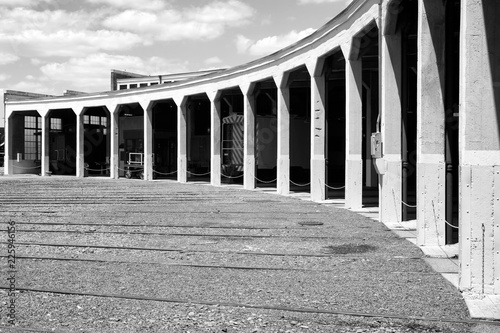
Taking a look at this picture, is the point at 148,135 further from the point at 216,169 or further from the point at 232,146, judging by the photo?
the point at 232,146

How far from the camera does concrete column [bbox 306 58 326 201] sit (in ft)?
71.4

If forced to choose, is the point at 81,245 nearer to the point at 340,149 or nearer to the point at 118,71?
the point at 340,149

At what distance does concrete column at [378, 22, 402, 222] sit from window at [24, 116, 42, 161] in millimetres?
37822

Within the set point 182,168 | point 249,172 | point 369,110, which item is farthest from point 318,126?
point 182,168

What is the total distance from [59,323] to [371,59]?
22788 millimetres

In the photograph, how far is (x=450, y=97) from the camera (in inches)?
464

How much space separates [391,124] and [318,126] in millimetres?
6720

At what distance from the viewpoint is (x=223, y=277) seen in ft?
28.4

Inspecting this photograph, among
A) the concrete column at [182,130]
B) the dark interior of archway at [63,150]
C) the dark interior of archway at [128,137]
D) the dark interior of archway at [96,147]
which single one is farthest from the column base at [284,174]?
the dark interior of archway at [63,150]

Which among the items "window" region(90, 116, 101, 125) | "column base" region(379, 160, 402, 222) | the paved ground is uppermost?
"window" region(90, 116, 101, 125)

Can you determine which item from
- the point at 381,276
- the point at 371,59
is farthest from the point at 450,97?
the point at 371,59

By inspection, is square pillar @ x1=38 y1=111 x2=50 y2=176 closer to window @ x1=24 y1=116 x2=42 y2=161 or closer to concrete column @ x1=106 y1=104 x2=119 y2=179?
window @ x1=24 y1=116 x2=42 y2=161

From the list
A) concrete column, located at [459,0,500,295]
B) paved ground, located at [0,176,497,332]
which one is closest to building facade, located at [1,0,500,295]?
concrete column, located at [459,0,500,295]

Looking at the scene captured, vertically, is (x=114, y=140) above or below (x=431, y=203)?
above
